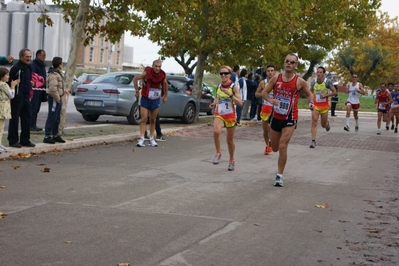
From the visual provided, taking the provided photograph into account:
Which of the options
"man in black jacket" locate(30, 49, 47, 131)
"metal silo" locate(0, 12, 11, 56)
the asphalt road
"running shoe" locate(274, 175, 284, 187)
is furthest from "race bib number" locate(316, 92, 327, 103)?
"metal silo" locate(0, 12, 11, 56)

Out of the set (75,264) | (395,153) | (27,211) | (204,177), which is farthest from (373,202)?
(395,153)

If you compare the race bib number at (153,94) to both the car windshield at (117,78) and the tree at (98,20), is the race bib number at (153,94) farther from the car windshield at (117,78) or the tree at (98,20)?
the car windshield at (117,78)

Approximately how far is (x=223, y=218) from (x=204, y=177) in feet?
Result: 11.6

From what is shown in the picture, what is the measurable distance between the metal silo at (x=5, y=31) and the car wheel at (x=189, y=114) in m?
50.7

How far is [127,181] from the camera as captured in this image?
10930 millimetres

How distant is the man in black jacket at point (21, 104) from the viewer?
14.1 m

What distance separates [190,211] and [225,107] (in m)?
5.19

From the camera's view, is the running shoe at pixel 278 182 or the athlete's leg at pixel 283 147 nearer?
the running shoe at pixel 278 182

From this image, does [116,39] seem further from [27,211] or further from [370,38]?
→ [370,38]

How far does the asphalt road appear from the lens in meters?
6.61

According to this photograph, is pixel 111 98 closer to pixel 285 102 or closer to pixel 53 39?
pixel 285 102

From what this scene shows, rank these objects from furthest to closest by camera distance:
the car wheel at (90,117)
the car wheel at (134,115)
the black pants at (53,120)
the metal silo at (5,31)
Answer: the metal silo at (5,31)
the car wheel at (90,117)
the car wheel at (134,115)
the black pants at (53,120)

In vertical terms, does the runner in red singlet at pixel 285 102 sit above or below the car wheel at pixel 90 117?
above

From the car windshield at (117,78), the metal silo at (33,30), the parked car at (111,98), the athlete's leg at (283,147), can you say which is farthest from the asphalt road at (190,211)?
the metal silo at (33,30)
